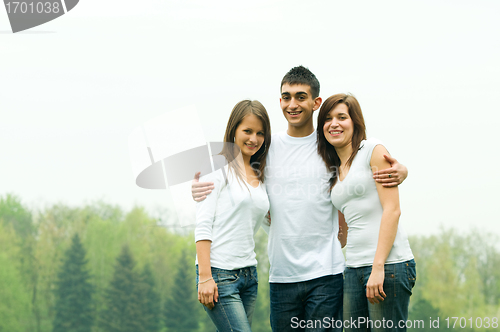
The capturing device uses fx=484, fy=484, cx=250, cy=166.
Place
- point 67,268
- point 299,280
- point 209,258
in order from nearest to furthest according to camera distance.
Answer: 1. point 209,258
2. point 299,280
3. point 67,268

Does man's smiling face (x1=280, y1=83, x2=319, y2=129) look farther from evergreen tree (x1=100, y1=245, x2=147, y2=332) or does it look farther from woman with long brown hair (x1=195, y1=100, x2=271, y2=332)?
evergreen tree (x1=100, y1=245, x2=147, y2=332)

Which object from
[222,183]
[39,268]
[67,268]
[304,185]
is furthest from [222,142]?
[39,268]

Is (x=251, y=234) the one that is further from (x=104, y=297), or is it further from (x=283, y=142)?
(x=104, y=297)

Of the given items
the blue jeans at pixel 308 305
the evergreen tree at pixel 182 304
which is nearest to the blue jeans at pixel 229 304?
the blue jeans at pixel 308 305

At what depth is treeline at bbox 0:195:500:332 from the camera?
3019cm

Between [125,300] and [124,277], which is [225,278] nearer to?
[124,277]

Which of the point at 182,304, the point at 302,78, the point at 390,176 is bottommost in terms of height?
the point at 182,304

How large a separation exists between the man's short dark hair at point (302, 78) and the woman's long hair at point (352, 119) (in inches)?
10.8

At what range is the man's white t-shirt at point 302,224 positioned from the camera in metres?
3.31

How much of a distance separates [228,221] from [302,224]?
559 mm

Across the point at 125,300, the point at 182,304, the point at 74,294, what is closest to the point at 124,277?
the point at 125,300

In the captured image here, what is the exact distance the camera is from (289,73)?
363 cm

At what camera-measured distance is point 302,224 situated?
334 centimetres

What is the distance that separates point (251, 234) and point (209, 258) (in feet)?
1.06
